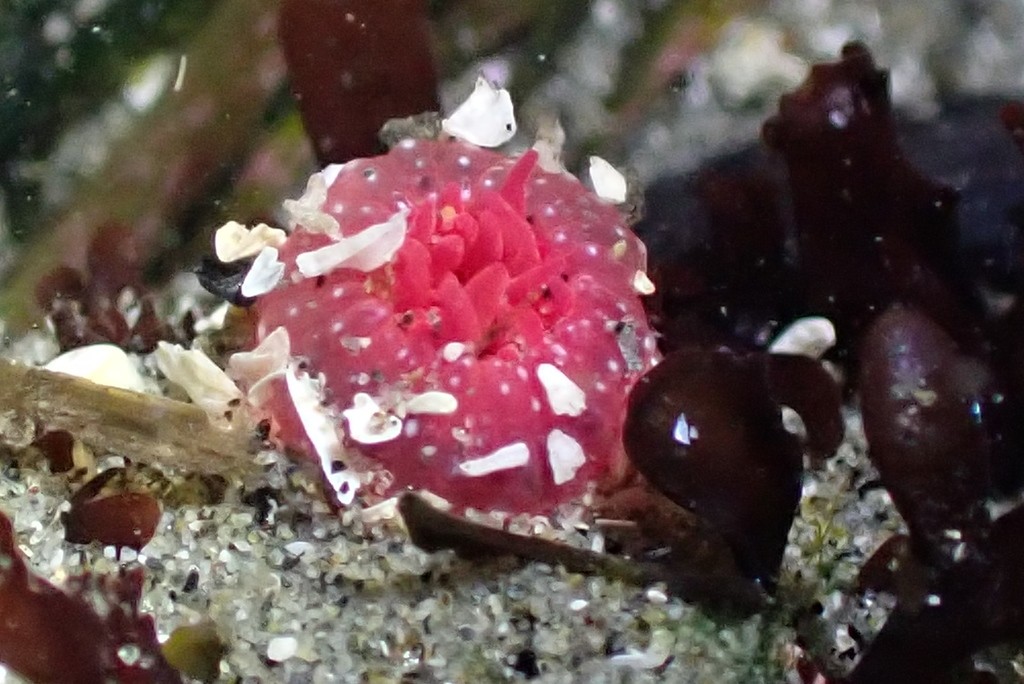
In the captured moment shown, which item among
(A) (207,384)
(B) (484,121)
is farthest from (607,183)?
(A) (207,384)

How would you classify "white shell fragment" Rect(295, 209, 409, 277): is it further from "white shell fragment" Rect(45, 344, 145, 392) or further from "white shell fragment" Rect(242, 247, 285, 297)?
"white shell fragment" Rect(45, 344, 145, 392)

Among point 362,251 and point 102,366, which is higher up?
point 362,251

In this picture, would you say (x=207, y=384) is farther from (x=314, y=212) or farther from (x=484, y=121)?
(x=484, y=121)

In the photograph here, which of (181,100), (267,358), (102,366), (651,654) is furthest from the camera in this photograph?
(181,100)

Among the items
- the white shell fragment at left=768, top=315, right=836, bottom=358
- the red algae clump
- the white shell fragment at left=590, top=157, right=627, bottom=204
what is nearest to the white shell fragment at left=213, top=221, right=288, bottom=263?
the red algae clump

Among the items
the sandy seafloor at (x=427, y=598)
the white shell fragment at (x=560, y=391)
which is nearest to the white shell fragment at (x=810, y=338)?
the sandy seafloor at (x=427, y=598)

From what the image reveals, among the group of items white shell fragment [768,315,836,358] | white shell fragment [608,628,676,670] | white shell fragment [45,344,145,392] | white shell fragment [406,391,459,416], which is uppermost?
white shell fragment [406,391,459,416]
